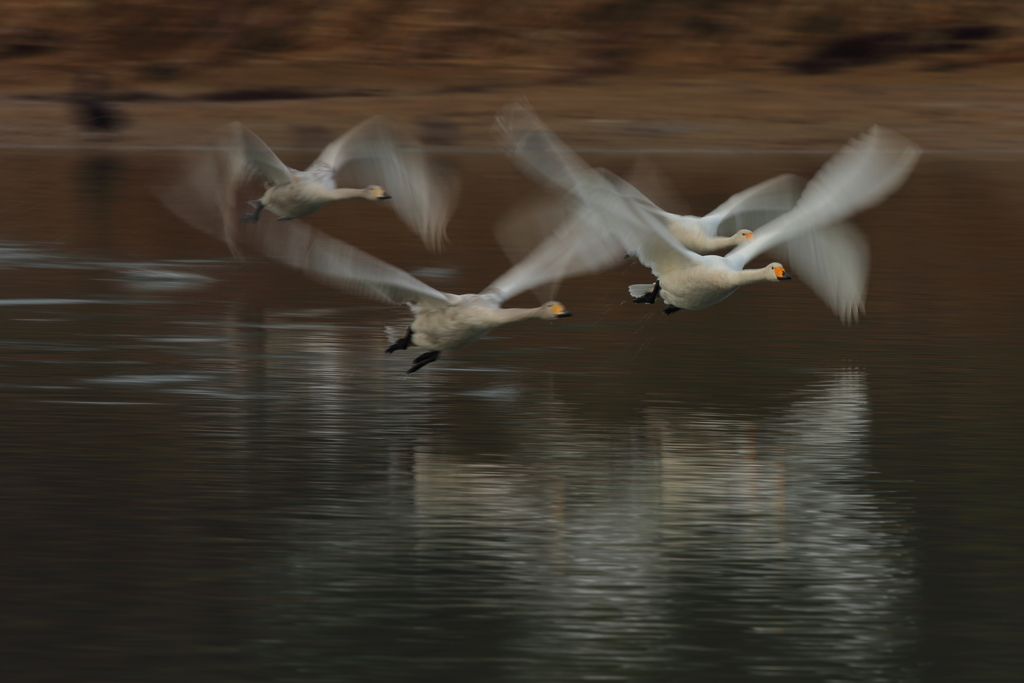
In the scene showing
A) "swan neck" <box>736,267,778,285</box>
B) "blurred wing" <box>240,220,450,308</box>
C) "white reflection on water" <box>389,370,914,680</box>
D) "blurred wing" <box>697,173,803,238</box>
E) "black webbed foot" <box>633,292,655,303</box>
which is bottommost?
"white reflection on water" <box>389,370,914,680</box>

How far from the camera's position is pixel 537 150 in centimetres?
1089

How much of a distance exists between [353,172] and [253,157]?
98 centimetres

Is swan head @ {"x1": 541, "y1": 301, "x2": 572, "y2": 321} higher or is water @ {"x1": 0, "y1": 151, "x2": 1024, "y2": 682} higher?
swan head @ {"x1": 541, "y1": 301, "x2": 572, "y2": 321}

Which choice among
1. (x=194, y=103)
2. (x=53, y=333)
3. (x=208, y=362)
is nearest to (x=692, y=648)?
(x=208, y=362)

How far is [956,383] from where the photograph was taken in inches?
533

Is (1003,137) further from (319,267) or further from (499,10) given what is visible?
(319,267)

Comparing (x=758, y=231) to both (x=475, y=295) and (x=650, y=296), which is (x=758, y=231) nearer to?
(x=650, y=296)

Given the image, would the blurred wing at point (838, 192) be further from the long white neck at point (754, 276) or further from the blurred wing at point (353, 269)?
the blurred wing at point (353, 269)

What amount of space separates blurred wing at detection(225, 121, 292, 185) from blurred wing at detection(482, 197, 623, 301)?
14.8 ft

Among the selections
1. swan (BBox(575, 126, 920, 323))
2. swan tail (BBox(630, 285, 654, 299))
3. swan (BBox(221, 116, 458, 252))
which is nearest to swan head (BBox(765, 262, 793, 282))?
swan (BBox(575, 126, 920, 323))

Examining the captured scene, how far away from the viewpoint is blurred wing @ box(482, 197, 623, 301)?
11.9m

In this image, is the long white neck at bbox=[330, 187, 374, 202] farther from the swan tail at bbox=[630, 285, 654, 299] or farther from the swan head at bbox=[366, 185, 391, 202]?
the swan tail at bbox=[630, 285, 654, 299]

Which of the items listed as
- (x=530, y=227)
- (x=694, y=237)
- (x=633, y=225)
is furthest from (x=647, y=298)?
(x=530, y=227)

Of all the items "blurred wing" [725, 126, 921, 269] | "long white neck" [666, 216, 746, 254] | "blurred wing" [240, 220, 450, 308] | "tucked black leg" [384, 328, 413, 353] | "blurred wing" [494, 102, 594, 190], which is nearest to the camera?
"blurred wing" [494, 102, 594, 190]
